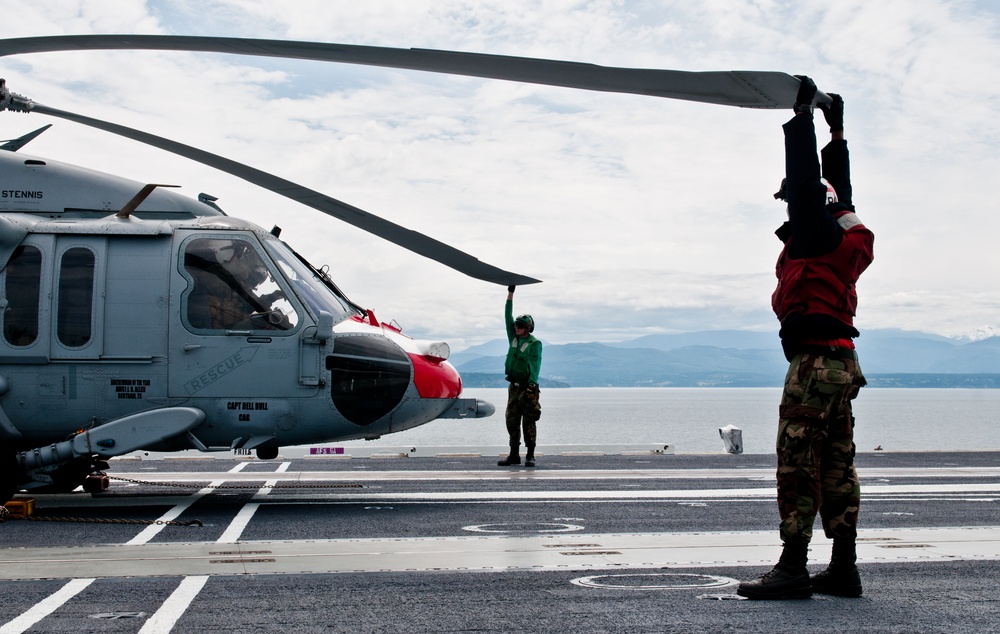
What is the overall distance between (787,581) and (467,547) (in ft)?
8.28

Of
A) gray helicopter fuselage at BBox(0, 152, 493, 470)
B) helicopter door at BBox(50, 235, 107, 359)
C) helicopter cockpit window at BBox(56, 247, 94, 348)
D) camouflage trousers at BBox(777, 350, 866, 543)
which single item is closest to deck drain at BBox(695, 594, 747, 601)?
camouflage trousers at BBox(777, 350, 866, 543)

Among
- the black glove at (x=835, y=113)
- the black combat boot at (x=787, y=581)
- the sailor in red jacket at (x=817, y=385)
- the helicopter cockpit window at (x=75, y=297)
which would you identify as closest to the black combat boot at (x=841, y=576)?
the sailor in red jacket at (x=817, y=385)

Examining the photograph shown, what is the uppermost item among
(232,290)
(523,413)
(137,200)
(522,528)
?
(137,200)

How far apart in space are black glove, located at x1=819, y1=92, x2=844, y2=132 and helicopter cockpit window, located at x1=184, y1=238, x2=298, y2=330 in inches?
234

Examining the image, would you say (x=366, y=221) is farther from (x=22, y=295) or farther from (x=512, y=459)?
(x=512, y=459)

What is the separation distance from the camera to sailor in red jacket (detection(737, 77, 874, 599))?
214 inches

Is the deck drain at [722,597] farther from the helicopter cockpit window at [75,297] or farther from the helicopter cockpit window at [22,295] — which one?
the helicopter cockpit window at [22,295]

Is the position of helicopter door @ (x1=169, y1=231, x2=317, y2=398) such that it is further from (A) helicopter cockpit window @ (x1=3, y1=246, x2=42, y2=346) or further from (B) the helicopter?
(A) helicopter cockpit window @ (x1=3, y1=246, x2=42, y2=346)

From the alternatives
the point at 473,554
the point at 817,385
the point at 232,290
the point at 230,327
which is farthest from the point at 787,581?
the point at 232,290

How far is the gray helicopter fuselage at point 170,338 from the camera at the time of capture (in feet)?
32.8

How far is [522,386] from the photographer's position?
15.2 metres

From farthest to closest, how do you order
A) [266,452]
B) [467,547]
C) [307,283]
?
1. [307,283]
2. [266,452]
3. [467,547]

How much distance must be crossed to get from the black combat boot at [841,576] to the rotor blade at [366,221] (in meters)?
3.96

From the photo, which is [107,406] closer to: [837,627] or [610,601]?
[610,601]
